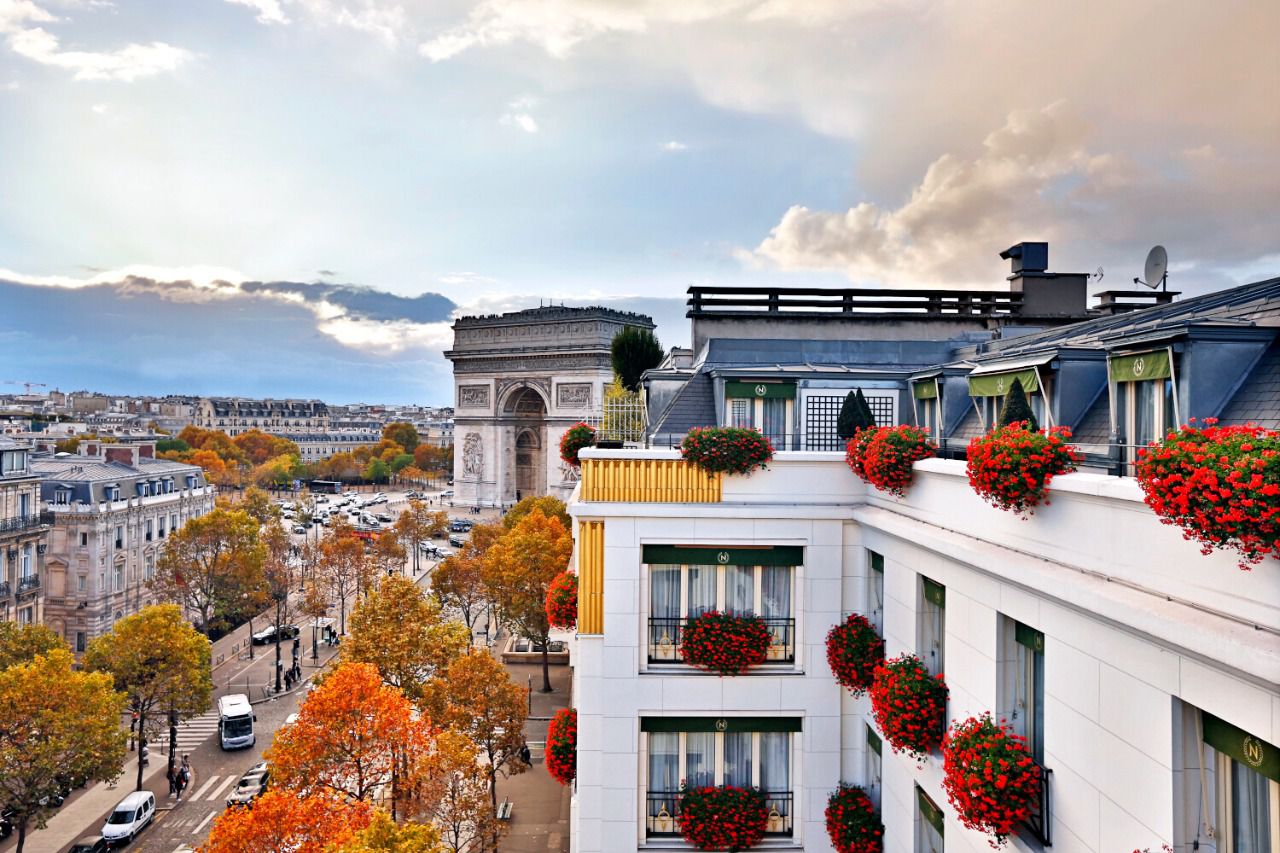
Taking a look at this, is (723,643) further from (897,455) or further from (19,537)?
(19,537)

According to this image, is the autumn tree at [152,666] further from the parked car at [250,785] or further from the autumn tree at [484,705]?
the autumn tree at [484,705]

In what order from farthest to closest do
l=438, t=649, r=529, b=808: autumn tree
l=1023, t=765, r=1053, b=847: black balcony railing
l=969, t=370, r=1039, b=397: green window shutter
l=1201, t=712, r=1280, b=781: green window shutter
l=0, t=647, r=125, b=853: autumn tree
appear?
l=438, t=649, r=529, b=808: autumn tree
l=0, t=647, r=125, b=853: autumn tree
l=969, t=370, r=1039, b=397: green window shutter
l=1023, t=765, r=1053, b=847: black balcony railing
l=1201, t=712, r=1280, b=781: green window shutter

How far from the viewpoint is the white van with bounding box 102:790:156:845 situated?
18922 millimetres

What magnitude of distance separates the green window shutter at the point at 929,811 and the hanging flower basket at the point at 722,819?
2.11 meters

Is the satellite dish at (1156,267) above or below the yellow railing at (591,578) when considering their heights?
above

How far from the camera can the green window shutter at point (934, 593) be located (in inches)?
304

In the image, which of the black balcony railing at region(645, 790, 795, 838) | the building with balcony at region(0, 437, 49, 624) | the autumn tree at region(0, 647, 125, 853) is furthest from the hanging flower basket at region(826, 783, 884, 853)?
the building with balcony at region(0, 437, 49, 624)

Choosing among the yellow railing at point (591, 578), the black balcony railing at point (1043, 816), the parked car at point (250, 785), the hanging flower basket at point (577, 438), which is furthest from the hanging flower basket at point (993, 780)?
the parked car at point (250, 785)

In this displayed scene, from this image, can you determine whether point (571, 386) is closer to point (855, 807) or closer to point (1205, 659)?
point (855, 807)

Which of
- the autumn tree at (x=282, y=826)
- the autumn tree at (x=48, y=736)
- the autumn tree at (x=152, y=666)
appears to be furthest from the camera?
the autumn tree at (x=152, y=666)

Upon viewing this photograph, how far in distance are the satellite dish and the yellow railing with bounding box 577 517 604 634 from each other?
796 cm

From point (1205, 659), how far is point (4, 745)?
Answer: 22.1 metres

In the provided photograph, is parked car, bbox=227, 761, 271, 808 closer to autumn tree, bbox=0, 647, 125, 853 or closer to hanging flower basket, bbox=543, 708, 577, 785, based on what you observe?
autumn tree, bbox=0, 647, 125, 853

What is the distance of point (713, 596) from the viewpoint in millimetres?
9977
